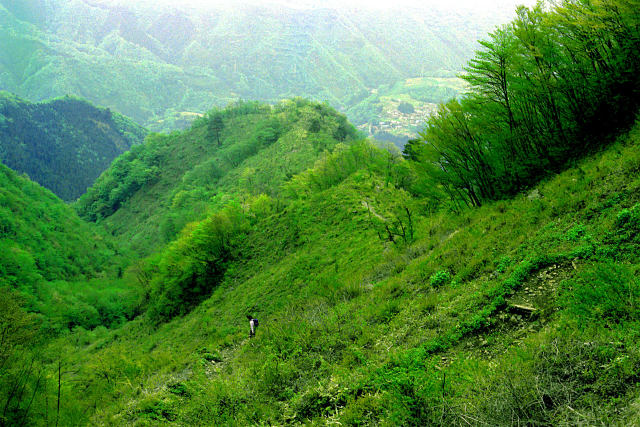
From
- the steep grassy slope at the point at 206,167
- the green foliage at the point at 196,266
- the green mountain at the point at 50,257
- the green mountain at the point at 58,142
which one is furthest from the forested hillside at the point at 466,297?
the green mountain at the point at 58,142

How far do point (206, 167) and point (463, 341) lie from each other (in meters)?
82.6

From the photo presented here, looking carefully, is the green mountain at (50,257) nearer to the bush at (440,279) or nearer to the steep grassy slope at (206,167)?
the steep grassy slope at (206,167)

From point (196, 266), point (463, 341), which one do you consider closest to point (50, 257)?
point (196, 266)

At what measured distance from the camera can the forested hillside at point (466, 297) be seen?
4.93 meters

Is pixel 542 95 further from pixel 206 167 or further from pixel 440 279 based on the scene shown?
pixel 206 167

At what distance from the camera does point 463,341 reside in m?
6.73

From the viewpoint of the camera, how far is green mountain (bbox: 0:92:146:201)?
145 m

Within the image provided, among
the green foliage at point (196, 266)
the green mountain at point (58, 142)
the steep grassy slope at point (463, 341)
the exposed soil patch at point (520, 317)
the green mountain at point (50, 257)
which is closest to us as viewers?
the steep grassy slope at point (463, 341)

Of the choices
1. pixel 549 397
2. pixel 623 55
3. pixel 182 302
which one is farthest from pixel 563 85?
pixel 182 302

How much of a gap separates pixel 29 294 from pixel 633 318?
5784 cm

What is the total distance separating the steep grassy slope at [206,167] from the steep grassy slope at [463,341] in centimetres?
3809

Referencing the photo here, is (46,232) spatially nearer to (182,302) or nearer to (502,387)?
(182,302)

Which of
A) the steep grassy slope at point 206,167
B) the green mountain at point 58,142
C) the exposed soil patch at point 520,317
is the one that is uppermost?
the green mountain at point 58,142

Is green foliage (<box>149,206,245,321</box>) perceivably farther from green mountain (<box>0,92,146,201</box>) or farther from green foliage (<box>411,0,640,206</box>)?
green mountain (<box>0,92,146,201</box>)
